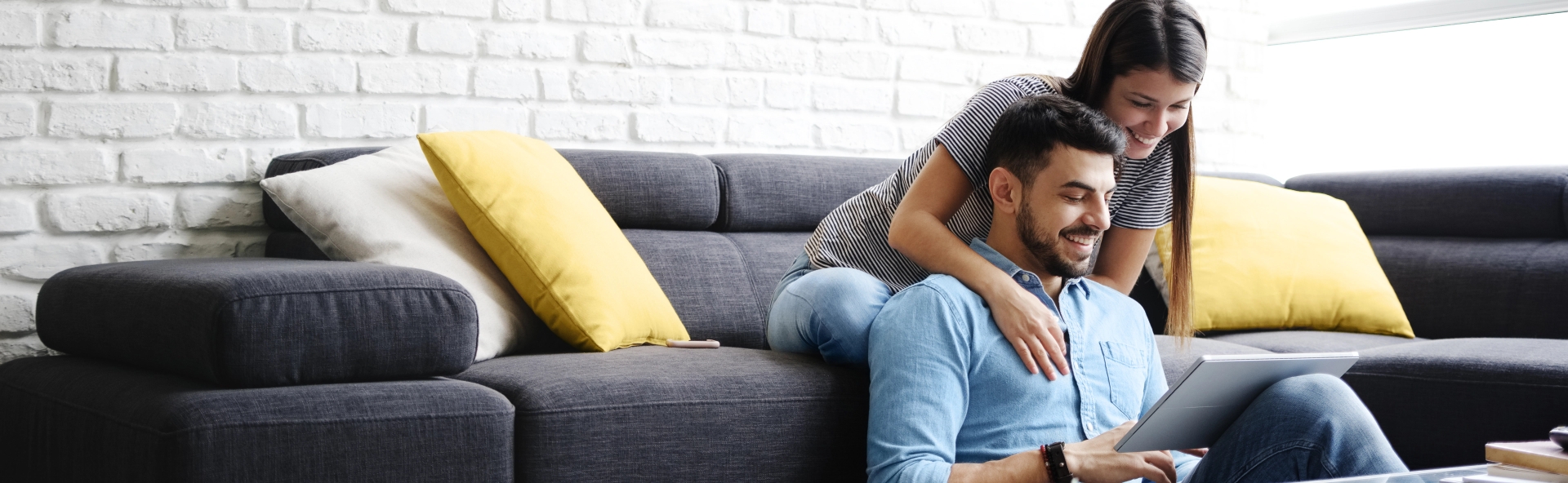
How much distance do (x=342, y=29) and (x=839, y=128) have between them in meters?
1.14

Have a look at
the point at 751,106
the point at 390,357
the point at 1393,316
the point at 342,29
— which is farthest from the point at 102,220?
the point at 1393,316

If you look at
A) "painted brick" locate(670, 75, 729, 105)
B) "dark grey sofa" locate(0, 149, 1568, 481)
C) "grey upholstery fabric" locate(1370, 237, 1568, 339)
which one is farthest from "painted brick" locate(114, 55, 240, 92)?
"grey upholstery fabric" locate(1370, 237, 1568, 339)

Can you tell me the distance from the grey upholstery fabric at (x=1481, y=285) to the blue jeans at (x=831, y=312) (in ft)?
5.06

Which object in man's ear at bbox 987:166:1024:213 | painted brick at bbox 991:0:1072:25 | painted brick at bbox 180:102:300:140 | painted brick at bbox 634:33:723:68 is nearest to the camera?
man's ear at bbox 987:166:1024:213

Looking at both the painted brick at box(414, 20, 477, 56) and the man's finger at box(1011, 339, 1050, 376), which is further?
the painted brick at box(414, 20, 477, 56)

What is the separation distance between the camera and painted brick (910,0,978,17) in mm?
2988

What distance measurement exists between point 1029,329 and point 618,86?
1386mm

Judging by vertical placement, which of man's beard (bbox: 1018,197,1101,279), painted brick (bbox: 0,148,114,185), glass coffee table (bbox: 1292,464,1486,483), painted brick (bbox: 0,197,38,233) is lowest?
painted brick (bbox: 0,197,38,233)

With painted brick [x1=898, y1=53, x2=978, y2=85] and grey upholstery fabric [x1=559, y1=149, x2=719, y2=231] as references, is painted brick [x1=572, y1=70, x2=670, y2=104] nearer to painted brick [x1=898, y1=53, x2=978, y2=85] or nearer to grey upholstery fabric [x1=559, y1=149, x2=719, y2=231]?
grey upholstery fabric [x1=559, y1=149, x2=719, y2=231]

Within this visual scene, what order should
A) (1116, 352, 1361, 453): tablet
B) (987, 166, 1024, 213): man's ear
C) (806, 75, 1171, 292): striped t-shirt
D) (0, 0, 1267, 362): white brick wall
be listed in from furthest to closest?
(0, 0, 1267, 362): white brick wall → (806, 75, 1171, 292): striped t-shirt → (987, 166, 1024, 213): man's ear → (1116, 352, 1361, 453): tablet

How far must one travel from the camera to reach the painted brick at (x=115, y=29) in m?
2.04

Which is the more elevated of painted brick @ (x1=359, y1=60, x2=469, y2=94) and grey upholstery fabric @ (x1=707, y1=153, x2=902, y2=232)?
painted brick @ (x1=359, y1=60, x2=469, y2=94)

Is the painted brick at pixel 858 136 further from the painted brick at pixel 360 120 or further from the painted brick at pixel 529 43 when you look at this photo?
the painted brick at pixel 360 120

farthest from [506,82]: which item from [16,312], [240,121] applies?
[16,312]
